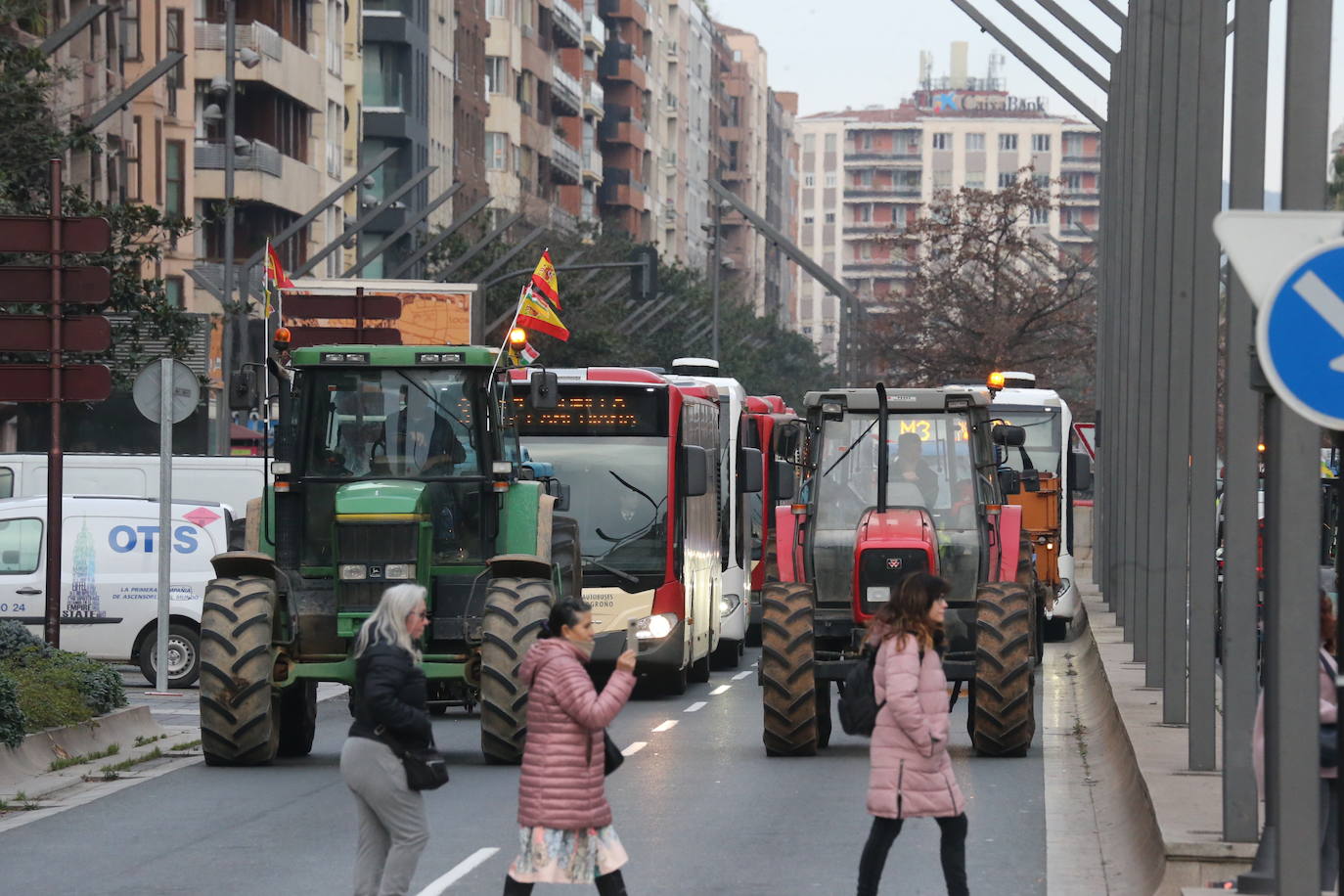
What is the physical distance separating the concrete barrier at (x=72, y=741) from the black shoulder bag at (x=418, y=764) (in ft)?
25.3

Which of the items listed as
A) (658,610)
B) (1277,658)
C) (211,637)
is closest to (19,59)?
(658,610)

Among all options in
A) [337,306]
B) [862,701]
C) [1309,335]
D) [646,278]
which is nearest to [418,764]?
[862,701]

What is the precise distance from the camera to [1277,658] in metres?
10.4

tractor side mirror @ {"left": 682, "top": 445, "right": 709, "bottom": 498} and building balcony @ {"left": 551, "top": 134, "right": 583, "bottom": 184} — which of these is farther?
building balcony @ {"left": 551, "top": 134, "right": 583, "bottom": 184}

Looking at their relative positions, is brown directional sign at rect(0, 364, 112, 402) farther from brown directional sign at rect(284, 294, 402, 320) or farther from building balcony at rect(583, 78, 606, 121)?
building balcony at rect(583, 78, 606, 121)

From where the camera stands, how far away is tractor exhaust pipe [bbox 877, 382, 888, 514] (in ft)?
72.7

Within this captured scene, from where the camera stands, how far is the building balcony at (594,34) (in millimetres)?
143000

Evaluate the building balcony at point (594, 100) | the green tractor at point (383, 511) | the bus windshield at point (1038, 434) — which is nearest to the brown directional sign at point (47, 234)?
the green tractor at point (383, 511)

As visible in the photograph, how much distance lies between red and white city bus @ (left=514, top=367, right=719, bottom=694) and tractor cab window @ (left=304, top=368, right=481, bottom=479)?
21.0 ft

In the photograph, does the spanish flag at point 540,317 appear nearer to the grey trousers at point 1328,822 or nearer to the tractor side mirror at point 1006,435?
the tractor side mirror at point 1006,435

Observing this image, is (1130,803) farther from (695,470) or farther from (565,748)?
(695,470)

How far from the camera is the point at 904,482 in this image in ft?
73.6

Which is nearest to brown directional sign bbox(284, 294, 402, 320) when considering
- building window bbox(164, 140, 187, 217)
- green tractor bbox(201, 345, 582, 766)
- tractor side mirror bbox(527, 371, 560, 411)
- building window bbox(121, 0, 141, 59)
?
green tractor bbox(201, 345, 582, 766)

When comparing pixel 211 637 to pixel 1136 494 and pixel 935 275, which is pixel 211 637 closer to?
pixel 1136 494
